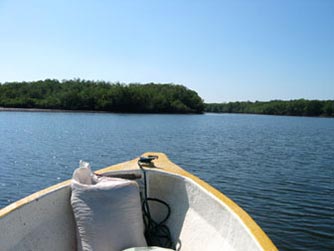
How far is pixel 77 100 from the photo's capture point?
99.1 m

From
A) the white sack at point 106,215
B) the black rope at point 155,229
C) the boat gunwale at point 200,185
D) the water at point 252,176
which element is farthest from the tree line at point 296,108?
the white sack at point 106,215

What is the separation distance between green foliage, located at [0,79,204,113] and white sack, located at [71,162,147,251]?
97719 mm

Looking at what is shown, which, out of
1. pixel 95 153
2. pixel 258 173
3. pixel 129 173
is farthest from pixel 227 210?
pixel 95 153

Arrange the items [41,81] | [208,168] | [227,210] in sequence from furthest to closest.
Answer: [41,81]
[208,168]
[227,210]

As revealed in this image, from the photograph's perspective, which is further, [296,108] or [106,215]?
[296,108]

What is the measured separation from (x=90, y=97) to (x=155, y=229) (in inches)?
3929

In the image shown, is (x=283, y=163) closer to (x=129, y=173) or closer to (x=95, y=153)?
(x=95, y=153)

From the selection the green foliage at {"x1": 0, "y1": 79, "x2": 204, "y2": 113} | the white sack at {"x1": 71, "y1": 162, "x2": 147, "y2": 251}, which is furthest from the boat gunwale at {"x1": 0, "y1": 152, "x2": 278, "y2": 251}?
the green foliage at {"x1": 0, "y1": 79, "x2": 204, "y2": 113}

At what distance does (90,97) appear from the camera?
100 meters

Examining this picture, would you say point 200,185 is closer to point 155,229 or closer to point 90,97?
point 155,229

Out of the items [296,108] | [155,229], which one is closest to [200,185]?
[155,229]

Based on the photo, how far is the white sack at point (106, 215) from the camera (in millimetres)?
3178

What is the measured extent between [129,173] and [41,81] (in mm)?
123506

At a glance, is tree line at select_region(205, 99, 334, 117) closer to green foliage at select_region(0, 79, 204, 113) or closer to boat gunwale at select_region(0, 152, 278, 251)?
green foliage at select_region(0, 79, 204, 113)
